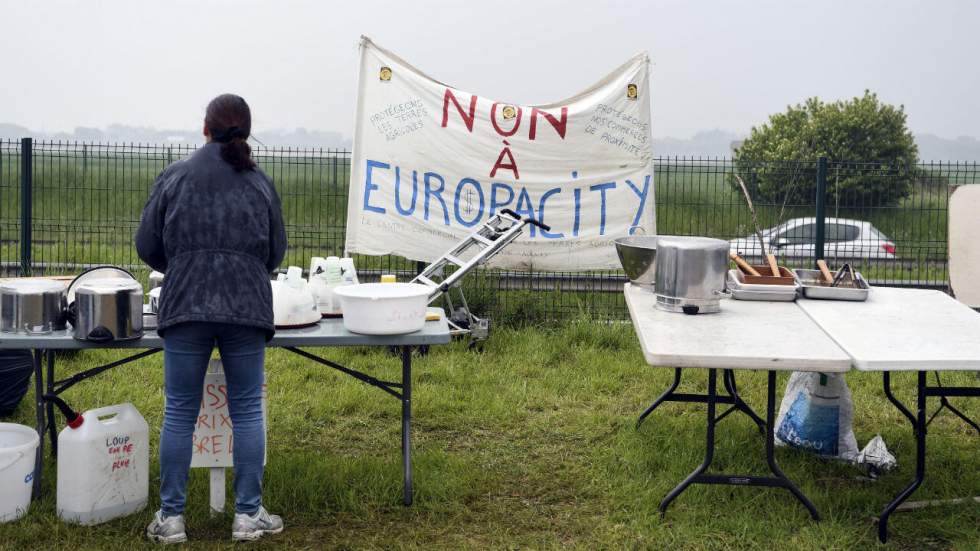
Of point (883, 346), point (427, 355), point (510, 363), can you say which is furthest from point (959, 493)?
point (427, 355)

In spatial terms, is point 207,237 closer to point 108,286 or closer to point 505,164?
point 108,286

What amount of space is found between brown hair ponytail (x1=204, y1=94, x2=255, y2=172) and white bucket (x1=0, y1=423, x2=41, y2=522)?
1.85 m

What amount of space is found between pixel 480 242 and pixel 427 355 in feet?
4.03

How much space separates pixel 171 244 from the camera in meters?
4.22

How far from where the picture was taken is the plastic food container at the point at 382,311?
4.71m

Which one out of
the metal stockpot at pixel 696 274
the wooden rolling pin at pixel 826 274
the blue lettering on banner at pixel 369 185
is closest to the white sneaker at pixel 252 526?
the metal stockpot at pixel 696 274

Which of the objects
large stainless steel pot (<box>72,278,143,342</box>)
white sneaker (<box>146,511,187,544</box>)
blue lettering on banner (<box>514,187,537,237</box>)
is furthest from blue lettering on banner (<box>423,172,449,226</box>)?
white sneaker (<box>146,511,187,544</box>)

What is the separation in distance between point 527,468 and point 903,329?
2228 mm

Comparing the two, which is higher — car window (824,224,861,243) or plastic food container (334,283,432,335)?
car window (824,224,861,243)

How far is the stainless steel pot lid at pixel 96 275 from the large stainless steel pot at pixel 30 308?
1.38 ft

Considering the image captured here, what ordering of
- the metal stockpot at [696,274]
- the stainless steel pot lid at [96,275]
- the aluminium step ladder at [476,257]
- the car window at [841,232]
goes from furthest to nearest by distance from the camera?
1. the car window at [841,232]
2. the aluminium step ladder at [476,257]
3. the stainless steel pot lid at [96,275]
4. the metal stockpot at [696,274]

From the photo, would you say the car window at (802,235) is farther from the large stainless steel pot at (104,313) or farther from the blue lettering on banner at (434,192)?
the large stainless steel pot at (104,313)

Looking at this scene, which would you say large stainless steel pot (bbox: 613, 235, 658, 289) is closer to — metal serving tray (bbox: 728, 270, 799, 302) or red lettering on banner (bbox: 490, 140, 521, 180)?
metal serving tray (bbox: 728, 270, 799, 302)

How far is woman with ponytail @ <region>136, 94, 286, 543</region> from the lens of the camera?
4180mm
